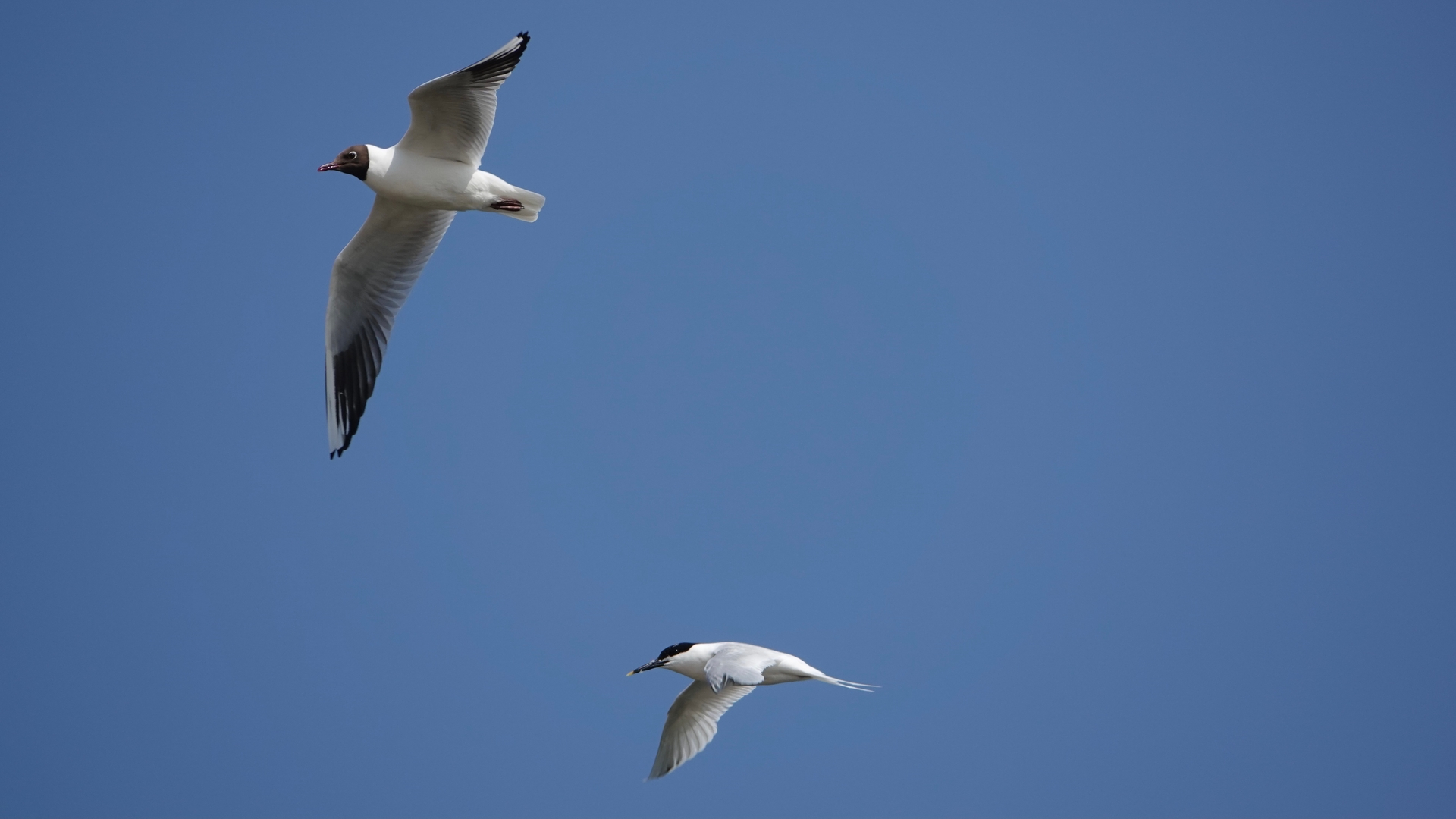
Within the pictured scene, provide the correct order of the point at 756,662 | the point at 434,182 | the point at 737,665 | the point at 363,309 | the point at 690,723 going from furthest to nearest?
the point at 363,309
the point at 690,723
the point at 434,182
the point at 756,662
the point at 737,665

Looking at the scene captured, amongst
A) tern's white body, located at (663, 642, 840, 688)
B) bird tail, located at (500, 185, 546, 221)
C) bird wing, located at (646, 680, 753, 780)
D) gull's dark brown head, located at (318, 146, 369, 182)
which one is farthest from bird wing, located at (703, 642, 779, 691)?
gull's dark brown head, located at (318, 146, 369, 182)

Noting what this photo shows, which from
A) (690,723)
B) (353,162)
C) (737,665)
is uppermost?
(353,162)

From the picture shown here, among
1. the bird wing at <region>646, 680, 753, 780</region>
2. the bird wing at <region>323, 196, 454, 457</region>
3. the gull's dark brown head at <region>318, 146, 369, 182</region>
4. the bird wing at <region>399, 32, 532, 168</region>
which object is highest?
the bird wing at <region>399, 32, 532, 168</region>

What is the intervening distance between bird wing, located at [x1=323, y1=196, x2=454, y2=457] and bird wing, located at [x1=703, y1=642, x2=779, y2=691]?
8.91 ft

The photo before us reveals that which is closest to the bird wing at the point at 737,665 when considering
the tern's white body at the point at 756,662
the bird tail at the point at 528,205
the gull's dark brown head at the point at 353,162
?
the tern's white body at the point at 756,662

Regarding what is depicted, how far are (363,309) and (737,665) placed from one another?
131 inches

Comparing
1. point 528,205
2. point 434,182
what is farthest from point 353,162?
point 528,205

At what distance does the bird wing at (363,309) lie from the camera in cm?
768

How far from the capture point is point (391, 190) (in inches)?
275

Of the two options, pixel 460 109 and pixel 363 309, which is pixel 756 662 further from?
pixel 363 309

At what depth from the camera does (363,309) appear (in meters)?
7.81

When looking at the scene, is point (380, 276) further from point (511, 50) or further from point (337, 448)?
point (511, 50)

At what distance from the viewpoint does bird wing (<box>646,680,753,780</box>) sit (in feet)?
24.1

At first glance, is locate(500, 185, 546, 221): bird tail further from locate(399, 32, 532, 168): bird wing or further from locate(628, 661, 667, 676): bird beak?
locate(628, 661, 667, 676): bird beak
